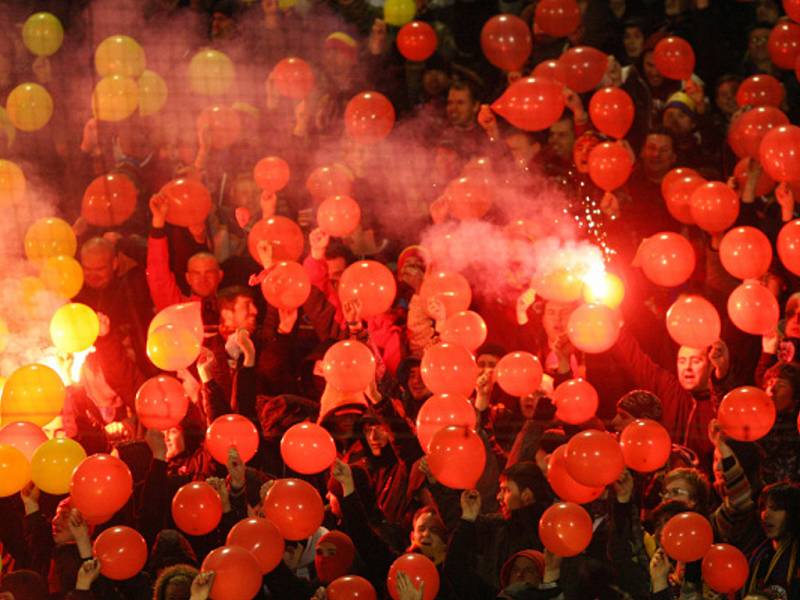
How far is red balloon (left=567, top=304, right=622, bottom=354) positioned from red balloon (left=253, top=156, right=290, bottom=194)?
46.6 inches

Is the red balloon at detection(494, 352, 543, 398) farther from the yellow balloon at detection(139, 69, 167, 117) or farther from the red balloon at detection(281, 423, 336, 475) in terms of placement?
the yellow balloon at detection(139, 69, 167, 117)

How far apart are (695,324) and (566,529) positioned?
3.26ft

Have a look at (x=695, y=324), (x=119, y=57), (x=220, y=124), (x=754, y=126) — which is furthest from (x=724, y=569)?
(x=119, y=57)

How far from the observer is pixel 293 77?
6.03 metres

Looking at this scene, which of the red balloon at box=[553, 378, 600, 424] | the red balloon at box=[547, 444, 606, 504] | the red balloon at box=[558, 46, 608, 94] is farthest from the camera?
the red balloon at box=[558, 46, 608, 94]

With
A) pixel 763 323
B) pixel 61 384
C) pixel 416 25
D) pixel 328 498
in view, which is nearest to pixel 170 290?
pixel 61 384

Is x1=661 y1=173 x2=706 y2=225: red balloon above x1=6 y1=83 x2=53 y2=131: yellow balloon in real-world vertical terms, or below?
below

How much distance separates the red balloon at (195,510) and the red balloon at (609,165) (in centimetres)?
192

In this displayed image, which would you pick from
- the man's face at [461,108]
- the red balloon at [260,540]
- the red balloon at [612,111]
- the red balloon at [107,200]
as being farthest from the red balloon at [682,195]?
the red balloon at [260,540]

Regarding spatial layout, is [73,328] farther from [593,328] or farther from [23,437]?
[593,328]

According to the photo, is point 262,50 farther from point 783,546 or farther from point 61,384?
point 783,546

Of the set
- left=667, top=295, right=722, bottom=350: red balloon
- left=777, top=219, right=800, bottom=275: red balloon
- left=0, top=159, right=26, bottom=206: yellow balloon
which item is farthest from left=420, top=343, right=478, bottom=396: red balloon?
left=0, top=159, right=26, bottom=206: yellow balloon

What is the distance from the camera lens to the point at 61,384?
5137 millimetres

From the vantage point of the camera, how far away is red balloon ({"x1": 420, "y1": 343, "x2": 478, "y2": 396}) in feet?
16.8
